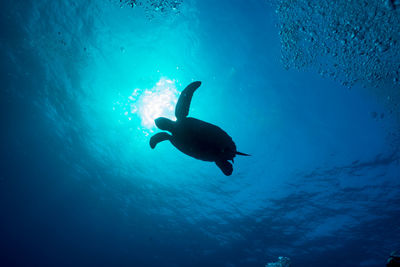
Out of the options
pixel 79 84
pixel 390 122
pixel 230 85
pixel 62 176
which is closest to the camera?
pixel 390 122

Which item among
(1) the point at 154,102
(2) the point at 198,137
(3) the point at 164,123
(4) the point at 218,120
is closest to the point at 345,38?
(4) the point at 218,120

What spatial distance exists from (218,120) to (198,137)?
7.30 meters

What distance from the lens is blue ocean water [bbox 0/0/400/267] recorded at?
8.02 metres

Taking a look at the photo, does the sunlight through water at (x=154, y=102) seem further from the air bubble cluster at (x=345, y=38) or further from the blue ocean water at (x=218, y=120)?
the air bubble cluster at (x=345, y=38)

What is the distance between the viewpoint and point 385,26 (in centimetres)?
619

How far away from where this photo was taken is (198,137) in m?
3.85

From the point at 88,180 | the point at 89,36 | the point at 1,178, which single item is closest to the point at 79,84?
the point at 89,36

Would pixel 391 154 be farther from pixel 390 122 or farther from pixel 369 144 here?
pixel 390 122

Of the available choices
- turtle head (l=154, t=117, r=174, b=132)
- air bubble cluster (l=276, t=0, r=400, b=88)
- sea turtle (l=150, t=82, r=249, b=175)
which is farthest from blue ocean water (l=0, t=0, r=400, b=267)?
turtle head (l=154, t=117, r=174, b=132)

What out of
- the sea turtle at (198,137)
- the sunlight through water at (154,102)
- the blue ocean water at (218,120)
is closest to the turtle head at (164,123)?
the sea turtle at (198,137)

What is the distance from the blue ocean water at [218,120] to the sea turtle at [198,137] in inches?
205

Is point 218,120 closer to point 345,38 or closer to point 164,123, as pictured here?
point 345,38

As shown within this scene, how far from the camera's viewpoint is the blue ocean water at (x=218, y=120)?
8.02m

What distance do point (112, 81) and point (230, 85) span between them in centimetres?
633
